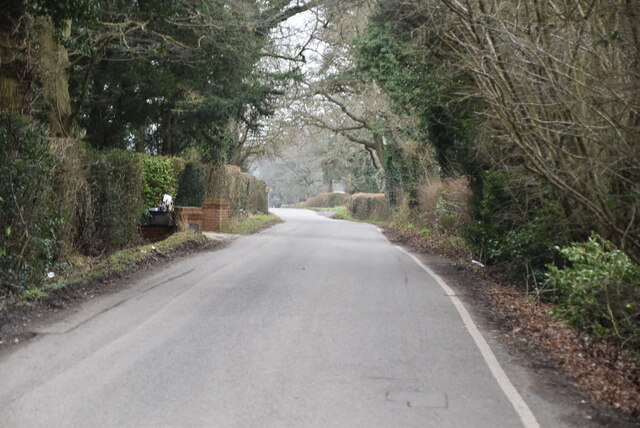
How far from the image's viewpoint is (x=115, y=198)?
533 inches

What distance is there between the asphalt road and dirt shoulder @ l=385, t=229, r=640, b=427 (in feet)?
1.07

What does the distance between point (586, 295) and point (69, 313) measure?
6.72 meters

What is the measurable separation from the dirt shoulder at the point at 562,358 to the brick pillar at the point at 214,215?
13.0 metres

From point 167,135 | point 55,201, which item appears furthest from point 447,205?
point 55,201

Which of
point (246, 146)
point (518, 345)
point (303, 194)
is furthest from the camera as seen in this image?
point (303, 194)

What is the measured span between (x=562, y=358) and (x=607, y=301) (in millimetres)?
1529

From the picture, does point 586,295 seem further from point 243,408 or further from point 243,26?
point 243,26

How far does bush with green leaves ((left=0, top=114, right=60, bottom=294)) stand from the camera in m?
8.73

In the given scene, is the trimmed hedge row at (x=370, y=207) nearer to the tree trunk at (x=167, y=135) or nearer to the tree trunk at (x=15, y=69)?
the tree trunk at (x=167, y=135)

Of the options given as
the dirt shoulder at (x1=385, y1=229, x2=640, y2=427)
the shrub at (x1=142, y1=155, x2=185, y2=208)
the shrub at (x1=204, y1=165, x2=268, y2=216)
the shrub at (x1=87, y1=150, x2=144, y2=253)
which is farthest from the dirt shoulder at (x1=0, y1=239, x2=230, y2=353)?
the shrub at (x1=204, y1=165, x2=268, y2=216)

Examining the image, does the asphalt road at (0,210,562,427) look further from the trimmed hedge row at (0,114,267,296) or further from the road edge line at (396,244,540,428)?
the trimmed hedge row at (0,114,267,296)

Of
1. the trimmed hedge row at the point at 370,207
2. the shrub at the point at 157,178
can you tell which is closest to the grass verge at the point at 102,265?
the shrub at the point at 157,178

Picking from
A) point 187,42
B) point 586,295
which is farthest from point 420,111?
point 586,295

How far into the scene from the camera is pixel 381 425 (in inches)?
187
